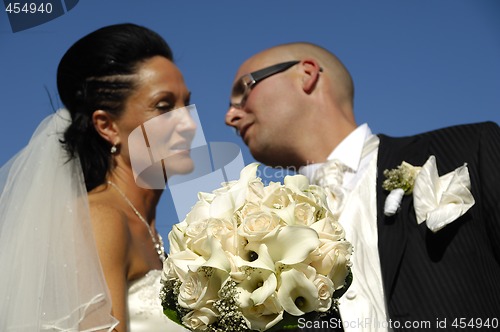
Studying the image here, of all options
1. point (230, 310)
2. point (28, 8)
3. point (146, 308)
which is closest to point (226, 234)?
point (230, 310)

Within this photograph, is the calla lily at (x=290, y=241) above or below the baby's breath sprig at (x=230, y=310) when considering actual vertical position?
above

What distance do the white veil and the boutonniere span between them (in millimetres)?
1531

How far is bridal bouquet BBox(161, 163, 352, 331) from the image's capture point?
163cm

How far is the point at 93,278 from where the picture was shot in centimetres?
265

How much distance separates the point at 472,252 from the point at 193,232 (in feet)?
6.19

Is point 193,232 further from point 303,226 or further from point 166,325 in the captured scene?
point 166,325

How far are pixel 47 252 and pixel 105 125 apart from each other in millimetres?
849

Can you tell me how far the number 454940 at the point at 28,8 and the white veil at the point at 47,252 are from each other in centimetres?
70

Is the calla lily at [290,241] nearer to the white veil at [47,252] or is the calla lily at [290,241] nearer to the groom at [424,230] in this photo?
the white veil at [47,252]

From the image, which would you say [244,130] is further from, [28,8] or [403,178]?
[28,8]

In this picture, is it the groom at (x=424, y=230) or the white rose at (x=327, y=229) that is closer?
the white rose at (x=327, y=229)

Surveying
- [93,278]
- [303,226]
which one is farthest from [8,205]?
[303,226]

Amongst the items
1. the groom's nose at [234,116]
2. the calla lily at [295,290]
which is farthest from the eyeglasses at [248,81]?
the calla lily at [295,290]

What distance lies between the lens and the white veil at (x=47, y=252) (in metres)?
2.56
